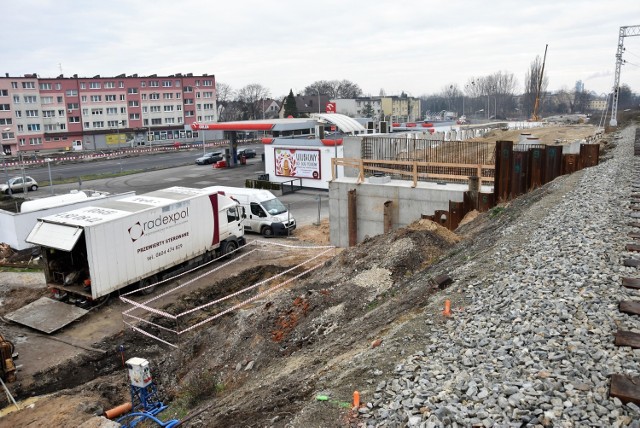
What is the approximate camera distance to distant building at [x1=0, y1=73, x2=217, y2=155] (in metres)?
73.3

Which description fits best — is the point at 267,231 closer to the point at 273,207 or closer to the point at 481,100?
the point at 273,207

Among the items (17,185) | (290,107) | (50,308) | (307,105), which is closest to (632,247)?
(50,308)

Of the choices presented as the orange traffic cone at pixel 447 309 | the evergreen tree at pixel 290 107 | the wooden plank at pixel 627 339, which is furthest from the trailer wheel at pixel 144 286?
the evergreen tree at pixel 290 107

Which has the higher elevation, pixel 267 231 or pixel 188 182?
pixel 188 182

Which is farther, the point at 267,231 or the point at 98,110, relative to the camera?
the point at 98,110

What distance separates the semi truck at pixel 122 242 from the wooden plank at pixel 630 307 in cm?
1393

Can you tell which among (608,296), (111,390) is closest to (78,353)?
(111,390)

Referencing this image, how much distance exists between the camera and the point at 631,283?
24.0 ft

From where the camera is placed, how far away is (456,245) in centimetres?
1316

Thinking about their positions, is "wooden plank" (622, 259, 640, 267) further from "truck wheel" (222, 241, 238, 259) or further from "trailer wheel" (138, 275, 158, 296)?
"truck wheel" (222, 241, 238, 259)

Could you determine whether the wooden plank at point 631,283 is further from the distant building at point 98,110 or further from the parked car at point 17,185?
the distant building at point 98,110

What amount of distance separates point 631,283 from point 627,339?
1.87 meters

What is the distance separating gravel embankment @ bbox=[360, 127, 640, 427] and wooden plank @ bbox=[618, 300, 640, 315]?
109mm

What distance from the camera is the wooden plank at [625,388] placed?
4.78 meters
